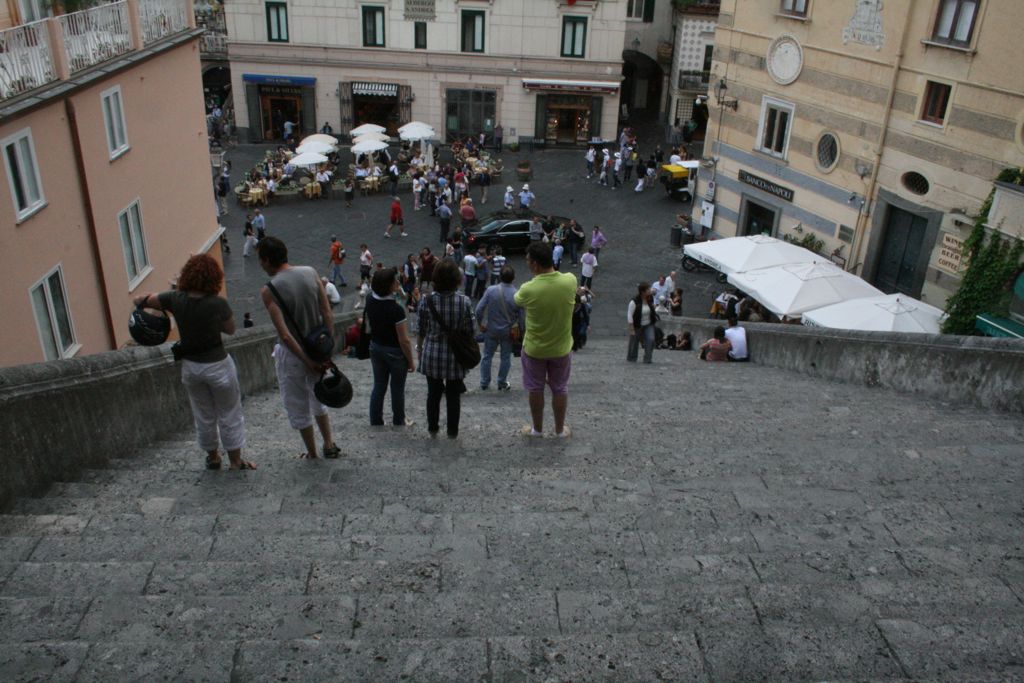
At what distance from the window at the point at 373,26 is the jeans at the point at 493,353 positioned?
90.6ft

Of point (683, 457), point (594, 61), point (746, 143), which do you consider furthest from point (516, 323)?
point (594, 61)

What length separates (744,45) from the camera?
22812 millimetres

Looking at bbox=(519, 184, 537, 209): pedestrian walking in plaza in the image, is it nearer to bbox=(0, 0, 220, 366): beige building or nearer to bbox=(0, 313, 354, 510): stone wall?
bbox=(0, 0, 220, 366): beige building

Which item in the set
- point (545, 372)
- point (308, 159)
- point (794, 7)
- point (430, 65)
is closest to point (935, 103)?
point (794, 7)

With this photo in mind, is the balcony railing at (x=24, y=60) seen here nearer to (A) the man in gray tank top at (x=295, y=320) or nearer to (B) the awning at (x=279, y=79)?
(A) the man in gray tank top at (x=295, y=320)

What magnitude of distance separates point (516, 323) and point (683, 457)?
3225mm

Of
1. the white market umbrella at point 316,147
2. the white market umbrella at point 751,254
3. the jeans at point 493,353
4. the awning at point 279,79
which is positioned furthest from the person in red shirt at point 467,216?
the jeans at point 493,353

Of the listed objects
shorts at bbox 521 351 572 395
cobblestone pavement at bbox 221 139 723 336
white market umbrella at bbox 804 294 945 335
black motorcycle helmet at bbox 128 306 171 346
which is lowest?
cobblestone pavement at bbox 221 139 723 336

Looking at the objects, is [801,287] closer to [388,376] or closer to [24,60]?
[388,376]

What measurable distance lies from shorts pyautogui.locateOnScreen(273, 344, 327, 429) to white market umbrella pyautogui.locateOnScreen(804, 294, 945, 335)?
11.6 meters

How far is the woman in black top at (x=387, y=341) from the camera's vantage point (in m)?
6.91

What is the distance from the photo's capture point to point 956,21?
1733 centimetres

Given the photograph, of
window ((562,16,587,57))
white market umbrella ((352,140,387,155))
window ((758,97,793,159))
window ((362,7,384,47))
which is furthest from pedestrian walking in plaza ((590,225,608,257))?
window ((362,7,384,47))

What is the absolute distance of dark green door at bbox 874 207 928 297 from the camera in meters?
19.1
